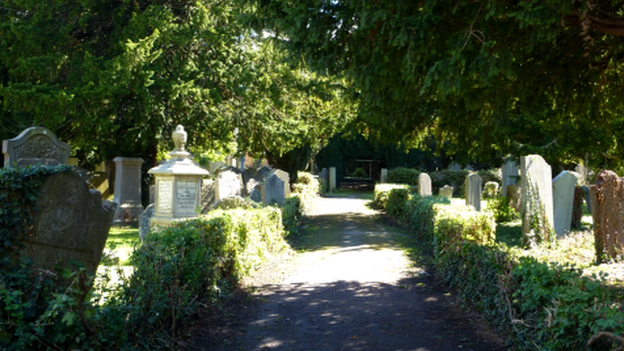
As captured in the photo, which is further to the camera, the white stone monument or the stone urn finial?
the stone urn finial

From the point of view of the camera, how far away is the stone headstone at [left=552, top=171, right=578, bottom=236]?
40.6ft

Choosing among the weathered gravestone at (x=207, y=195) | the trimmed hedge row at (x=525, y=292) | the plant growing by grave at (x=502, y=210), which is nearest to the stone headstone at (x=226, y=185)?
the weathered gravestone at (x=207, y=195)

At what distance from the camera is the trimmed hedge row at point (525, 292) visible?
13.3 ft

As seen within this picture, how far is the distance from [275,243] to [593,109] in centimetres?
636

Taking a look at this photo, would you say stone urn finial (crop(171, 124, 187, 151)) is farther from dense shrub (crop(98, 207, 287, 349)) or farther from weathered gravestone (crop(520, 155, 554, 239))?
weathered gravestone (crop(520, 155, 554, 239))

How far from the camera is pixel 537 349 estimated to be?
4.73m

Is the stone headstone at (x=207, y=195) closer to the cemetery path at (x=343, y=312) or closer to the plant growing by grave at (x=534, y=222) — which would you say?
the cemetery path at (x=343, y=312)

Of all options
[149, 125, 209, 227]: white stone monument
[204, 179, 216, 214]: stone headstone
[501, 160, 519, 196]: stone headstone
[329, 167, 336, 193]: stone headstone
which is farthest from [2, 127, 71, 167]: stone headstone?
[329, 167, 336, 193]: stone headstone

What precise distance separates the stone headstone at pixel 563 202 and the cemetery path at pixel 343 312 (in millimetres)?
3812

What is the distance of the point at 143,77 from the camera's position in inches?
635

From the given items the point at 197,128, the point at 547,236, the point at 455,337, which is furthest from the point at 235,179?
the point at 455,337

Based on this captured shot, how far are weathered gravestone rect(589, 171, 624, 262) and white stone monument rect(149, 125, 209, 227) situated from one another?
7961mm

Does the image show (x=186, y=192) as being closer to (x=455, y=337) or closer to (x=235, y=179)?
(x=235, y=179)

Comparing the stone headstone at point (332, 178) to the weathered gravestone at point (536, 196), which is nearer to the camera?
the weathered gravestone at point (536, 196)
